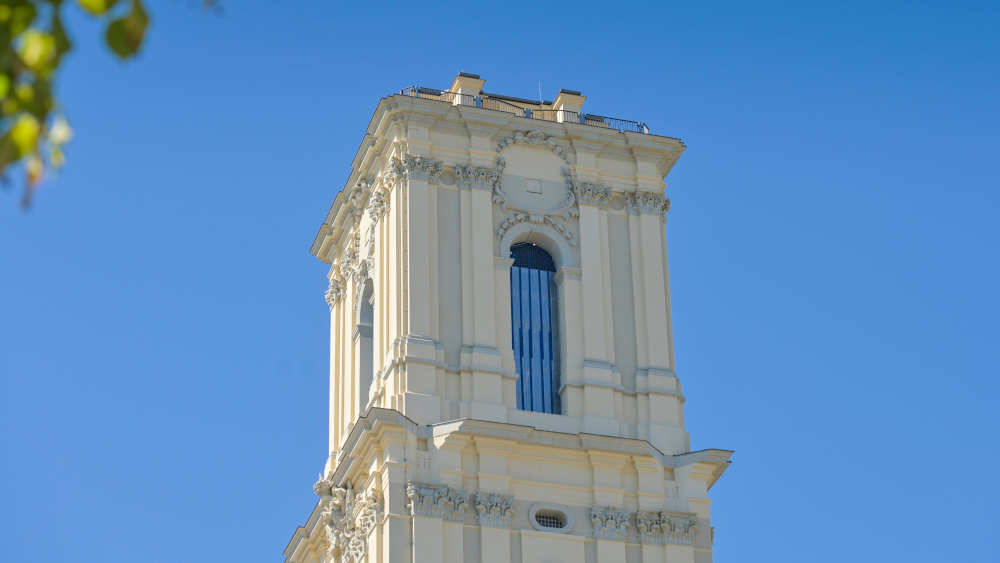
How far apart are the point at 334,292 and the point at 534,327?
29.2ft

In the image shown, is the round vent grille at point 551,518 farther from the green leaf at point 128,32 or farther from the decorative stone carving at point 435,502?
the green leaf at point 128,32

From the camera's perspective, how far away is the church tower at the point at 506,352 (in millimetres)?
39781

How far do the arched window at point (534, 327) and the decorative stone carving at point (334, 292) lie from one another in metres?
7.11

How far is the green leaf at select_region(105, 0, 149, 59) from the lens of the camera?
5.96m

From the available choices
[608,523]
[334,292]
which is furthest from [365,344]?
[608,523]

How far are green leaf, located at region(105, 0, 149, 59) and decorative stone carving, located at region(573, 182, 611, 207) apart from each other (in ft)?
128

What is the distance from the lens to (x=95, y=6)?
6.02 meters

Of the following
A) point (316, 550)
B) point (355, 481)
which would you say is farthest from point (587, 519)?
point (316, 550)

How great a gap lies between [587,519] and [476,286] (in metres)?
6.21

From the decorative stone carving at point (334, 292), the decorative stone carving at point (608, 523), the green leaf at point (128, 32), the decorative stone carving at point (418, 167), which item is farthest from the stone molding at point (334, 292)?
the green leaf at point (128, 32)

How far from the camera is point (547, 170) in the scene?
149ft

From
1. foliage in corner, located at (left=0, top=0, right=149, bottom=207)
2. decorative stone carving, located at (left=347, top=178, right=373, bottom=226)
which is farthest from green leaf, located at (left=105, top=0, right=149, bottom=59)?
decorative stone carving, located at (left=347, top=178, right=373, bottom=226)

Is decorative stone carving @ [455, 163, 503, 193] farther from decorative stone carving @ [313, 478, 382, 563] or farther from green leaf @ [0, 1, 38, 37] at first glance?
green leaf @ [0, 1, 38, 37]

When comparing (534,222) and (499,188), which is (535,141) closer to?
(499,188)
